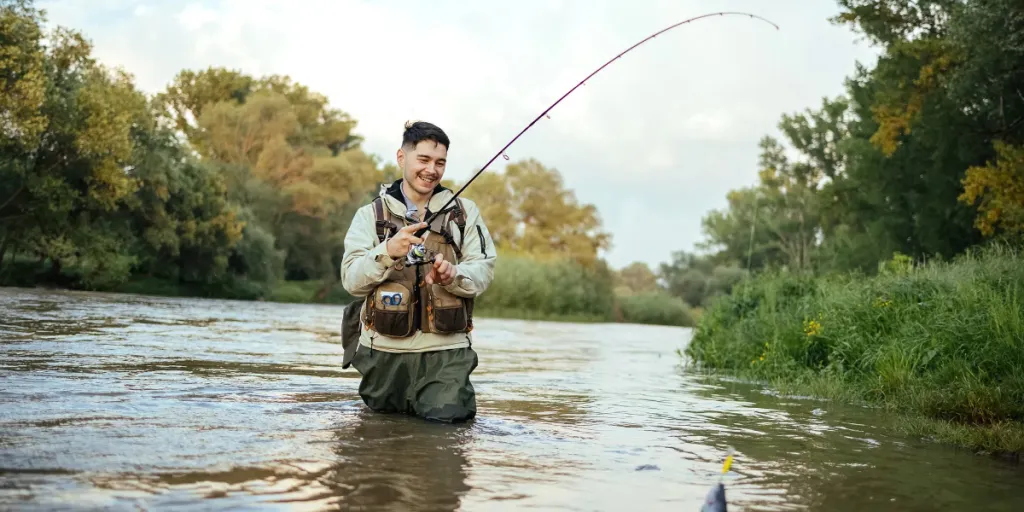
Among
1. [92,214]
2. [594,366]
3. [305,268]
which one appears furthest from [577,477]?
[305,268]

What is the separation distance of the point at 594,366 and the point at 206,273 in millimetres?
31795

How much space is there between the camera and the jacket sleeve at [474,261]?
18.9ft

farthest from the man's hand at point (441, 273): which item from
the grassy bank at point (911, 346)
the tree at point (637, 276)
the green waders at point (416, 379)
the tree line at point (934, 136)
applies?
the tree at point (637, 276)

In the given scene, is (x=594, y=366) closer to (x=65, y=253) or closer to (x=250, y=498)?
(x=250, y=498)

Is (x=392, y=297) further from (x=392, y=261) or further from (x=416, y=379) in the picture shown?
(x=416, y=379)

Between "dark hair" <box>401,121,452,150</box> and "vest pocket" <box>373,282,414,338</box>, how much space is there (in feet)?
2.81

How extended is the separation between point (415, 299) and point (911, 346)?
5074 mm

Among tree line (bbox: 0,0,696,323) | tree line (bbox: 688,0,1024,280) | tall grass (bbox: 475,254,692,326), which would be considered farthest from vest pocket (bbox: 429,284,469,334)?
tall grass (bbox: 475,254,692,326)

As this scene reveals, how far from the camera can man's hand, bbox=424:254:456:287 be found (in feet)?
17.9

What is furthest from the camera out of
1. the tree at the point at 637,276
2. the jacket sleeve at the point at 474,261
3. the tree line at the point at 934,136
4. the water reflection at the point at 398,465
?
the tree at the point at 637,276

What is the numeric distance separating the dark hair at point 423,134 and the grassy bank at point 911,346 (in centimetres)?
343

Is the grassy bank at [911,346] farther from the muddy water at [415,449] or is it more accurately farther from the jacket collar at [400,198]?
the jacket collar at [400,198]

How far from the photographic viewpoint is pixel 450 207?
5949 millimetres

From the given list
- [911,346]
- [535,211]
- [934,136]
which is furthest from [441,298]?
[535,211]
